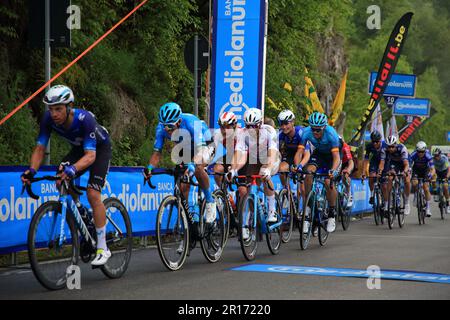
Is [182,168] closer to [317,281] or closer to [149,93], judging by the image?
[317,281]

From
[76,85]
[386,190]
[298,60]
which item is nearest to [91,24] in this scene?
[76,85]

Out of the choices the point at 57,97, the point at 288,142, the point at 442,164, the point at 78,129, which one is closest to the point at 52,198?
the point at 78,129

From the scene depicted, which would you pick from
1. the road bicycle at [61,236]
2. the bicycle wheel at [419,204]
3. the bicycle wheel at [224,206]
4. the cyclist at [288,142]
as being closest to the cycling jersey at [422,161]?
the bicycle wheel at [419,204]

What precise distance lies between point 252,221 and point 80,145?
11.4 feet

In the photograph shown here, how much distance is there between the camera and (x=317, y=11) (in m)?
27.1

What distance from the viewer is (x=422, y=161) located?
72.5ft

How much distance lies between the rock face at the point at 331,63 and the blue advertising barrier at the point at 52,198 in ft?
87.0

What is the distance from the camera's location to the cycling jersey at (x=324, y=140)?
13977 millimetres

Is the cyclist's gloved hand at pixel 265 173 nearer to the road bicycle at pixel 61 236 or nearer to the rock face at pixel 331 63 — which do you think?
the road bicycle at pixel 61 236

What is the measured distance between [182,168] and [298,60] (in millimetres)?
17582
